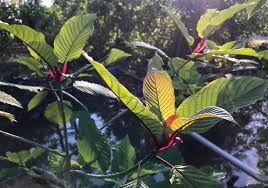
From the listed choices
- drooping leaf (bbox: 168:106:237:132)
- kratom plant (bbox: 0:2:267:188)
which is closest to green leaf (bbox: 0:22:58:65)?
kratom plant (bbox: 0:2:267:188)

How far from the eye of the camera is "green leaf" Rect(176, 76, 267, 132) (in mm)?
600

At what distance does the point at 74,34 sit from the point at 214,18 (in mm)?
336

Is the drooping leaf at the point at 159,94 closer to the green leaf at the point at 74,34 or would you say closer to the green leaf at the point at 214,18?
the green leaf at the point at 74,34

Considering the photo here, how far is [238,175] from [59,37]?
6.74 feet

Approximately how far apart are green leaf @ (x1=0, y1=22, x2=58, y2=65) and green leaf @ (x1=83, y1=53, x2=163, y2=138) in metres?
0.18

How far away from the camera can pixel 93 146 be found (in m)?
0.84

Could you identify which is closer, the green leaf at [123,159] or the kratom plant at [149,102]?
the kratom plant at [149,102]

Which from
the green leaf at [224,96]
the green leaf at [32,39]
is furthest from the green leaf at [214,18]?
the green leaf at [32,39]

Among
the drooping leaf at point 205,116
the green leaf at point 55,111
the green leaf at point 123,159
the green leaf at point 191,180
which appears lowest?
the green leaf at point 123,159

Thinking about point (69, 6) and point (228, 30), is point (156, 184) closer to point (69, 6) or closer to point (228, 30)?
point (228, 30)

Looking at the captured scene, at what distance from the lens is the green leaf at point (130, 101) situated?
0.54 m

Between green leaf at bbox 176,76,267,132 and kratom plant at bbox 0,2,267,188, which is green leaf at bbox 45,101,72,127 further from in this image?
green leaf at bbox 176,76,267,132

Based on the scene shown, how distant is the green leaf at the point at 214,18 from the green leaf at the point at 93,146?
34 centimetres

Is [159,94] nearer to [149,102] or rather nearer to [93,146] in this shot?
[149,102]
